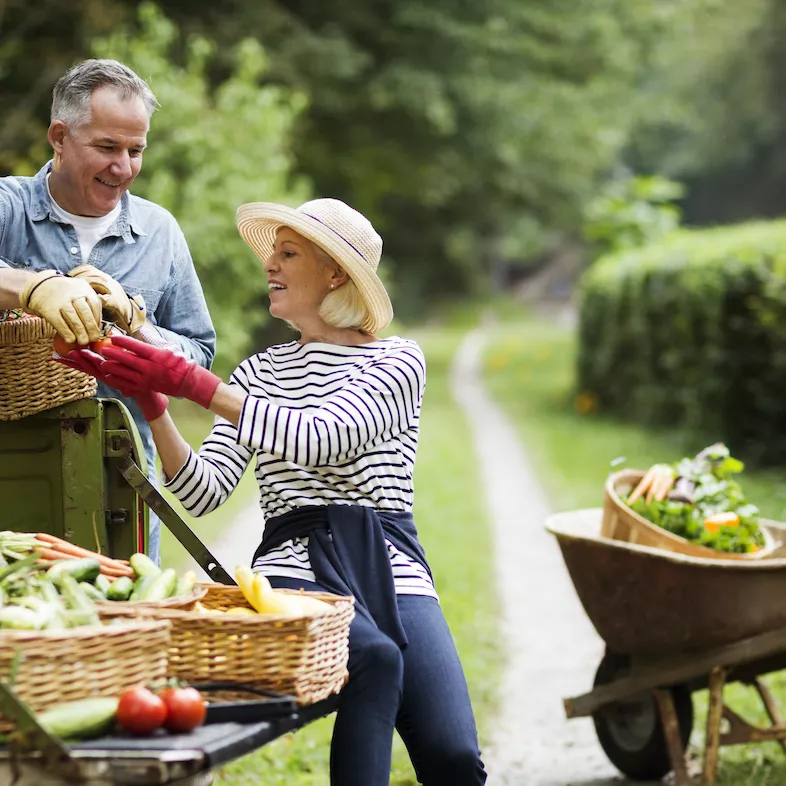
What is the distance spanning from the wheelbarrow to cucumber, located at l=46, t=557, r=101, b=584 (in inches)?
95.3

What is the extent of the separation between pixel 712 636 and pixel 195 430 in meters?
10.8

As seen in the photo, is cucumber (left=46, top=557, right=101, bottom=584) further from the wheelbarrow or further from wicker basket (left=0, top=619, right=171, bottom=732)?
the wheelbarrow

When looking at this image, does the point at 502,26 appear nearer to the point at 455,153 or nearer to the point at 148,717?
the point at 455,153

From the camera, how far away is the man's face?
3605mm

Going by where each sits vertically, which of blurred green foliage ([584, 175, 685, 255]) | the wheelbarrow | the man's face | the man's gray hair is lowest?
the wheelbarrow

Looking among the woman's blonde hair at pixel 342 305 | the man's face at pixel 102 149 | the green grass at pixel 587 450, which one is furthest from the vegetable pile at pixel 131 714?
the green grass at pixel 587 450

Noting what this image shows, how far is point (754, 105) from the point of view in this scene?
126 feet

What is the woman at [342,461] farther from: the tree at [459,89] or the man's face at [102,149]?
the tree at [459,89]

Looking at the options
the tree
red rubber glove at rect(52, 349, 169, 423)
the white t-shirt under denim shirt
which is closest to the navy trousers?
red rubber glove at rect(52, 349, 169, 423)

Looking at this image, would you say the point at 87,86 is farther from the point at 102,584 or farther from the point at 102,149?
the point at 102,584

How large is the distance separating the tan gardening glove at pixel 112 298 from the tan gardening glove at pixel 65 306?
12 cm

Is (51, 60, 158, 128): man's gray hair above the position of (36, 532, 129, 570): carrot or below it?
above

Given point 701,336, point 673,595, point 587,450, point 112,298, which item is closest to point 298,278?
point 112,298

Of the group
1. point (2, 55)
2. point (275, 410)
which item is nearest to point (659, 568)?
point (275, 410)
